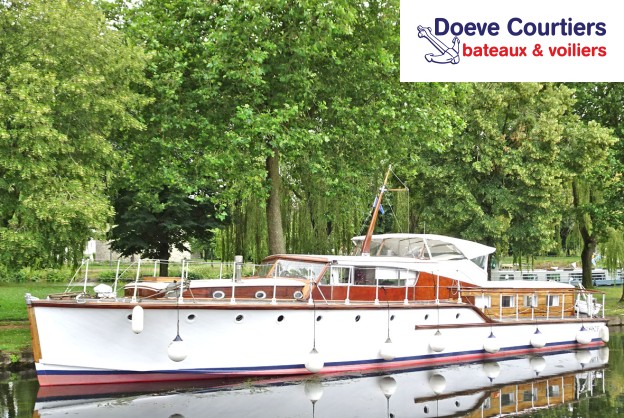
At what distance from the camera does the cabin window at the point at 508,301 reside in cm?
2305

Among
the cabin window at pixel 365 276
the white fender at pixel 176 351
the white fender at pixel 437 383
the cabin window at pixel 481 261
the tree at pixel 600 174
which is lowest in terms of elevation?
the white fender at pixel 437 383

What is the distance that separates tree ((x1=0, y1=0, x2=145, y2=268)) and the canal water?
3930mm

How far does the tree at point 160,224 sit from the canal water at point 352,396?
14.2 m

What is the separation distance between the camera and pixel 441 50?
24.6m

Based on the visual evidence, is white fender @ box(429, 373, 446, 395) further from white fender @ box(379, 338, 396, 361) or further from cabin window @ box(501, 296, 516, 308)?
cabin window @ box(501, 296, 516, 308)

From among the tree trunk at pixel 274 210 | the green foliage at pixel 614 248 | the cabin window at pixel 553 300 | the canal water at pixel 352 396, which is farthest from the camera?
the green foliage at pixel 614 248

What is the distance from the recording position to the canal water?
14375mm

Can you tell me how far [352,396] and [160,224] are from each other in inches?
717

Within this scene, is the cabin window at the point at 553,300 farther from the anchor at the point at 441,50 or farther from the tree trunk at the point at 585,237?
the tree trunk at the point at 585,237

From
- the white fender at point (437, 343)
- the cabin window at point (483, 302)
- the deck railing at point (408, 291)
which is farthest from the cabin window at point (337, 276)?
the cabin window at point (483, 302)

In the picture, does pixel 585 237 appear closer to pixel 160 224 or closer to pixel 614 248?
pixel 614 248

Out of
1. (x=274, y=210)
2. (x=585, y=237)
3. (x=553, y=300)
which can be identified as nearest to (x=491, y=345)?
(x=553, y=300)

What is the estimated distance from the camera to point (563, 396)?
53.7ft

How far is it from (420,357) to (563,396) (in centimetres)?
486
